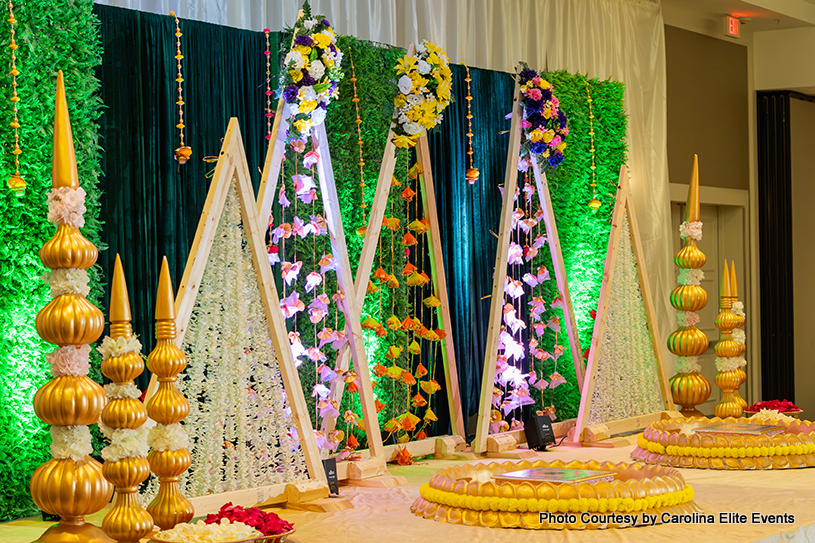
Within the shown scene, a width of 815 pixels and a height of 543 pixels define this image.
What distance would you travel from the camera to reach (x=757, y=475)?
4492 millimetres

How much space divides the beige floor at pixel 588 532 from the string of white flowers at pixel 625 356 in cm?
175

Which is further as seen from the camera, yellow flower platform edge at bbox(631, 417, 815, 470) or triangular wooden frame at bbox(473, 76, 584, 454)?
triangular wooden frame at bbox(473, 76, 584, 454)

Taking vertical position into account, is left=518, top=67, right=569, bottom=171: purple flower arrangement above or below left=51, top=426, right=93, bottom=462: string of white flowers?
above

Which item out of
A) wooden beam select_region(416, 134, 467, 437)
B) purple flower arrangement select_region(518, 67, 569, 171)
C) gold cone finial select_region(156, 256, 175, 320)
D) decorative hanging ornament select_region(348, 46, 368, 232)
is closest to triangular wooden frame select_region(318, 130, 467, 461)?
wooden beam select_region(416, 134, 467, 437)

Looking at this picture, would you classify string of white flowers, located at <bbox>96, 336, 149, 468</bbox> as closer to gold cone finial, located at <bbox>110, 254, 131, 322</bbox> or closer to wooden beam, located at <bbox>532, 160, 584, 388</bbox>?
gold cone finial, located at <bbox>110, 254, 131, 322</bbox>

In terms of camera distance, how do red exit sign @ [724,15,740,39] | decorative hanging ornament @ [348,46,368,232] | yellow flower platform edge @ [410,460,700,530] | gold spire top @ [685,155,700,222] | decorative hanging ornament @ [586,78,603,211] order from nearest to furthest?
yellow flower platform edge @ [410,460,700,530]
decorative hanging ornament @ [348,46,368,232]
gold spire top @ [685,155,700,222]
decorative hanging ornament @ [586,78,603,211]
red exit sign @ [724,15,740,39]

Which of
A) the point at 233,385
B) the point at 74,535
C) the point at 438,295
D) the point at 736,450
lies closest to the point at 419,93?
the point at 438,295

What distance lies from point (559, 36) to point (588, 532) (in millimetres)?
4934

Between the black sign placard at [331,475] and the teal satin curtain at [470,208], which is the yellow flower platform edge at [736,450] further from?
the teal satin curtain at [470,208]

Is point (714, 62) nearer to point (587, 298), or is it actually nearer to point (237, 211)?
point (587, 298)

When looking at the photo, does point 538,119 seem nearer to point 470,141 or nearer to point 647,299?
point 470,141

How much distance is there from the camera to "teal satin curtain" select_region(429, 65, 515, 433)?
624 cm

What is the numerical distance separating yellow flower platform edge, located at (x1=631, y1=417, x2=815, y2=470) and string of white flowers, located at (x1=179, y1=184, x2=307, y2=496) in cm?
181

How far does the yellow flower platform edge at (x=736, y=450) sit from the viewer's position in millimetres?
4629
